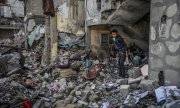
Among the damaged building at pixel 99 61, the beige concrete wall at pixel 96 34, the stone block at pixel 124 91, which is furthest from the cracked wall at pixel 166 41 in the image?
the beige concrete wall at pixel 96 34

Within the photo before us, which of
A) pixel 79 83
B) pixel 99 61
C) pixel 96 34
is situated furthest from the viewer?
pixel 96 34

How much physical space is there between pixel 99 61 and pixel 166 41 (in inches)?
261

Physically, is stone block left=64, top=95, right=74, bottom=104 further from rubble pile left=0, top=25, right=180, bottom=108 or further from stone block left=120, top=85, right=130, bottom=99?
stone block left=120, top=85, right=130, bottom=99

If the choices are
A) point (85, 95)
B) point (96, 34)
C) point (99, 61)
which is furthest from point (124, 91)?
point (96, 34)

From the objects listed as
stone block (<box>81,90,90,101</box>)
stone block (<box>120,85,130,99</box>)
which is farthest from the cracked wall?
stone block (<box>81,90,90,101</box>)

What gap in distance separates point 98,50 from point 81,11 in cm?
310

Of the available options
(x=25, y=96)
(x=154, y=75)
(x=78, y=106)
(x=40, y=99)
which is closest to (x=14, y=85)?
(x=25, y=96)

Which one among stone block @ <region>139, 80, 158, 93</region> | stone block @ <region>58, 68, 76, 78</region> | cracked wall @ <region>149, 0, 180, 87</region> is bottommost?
stone block @ <region>58, 68, 76, 78</region>

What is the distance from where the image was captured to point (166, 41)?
22.4 ft

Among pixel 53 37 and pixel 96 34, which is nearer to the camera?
pixel 53 37

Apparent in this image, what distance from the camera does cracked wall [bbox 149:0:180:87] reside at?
6.54m

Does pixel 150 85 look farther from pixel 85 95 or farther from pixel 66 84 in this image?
pixel 66 84

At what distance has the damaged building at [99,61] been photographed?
6773 mm

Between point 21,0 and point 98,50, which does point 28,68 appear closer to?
point 98,50
